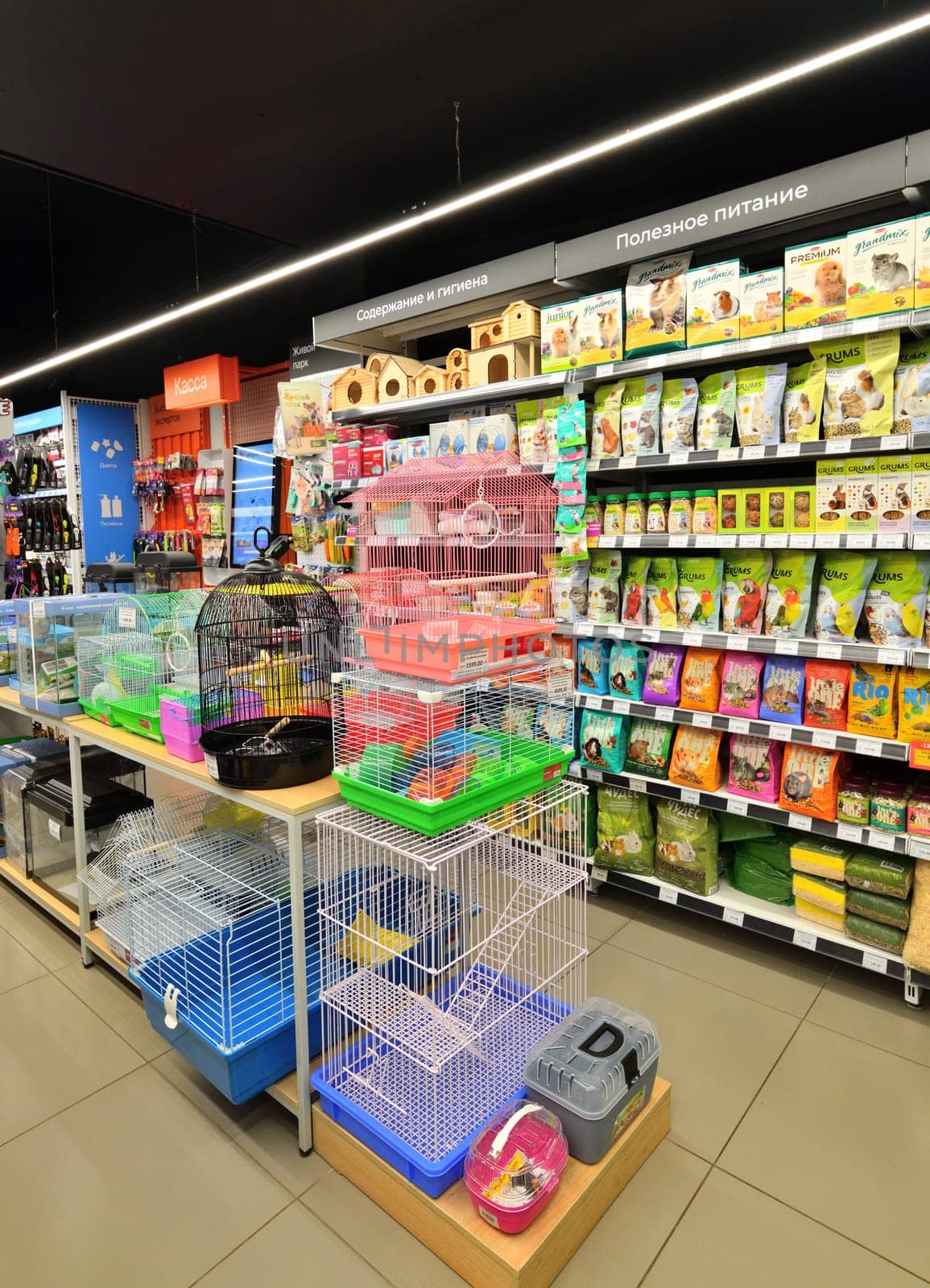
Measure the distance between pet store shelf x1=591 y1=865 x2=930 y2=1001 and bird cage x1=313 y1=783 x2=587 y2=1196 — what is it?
2.70 feet

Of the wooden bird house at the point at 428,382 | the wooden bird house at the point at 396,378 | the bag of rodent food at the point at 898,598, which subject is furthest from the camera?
the wooden bird house at the point at 396,378

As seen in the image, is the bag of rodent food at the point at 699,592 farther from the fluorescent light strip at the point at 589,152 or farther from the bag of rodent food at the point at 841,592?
the fluorescent light strip at the point at 589,152

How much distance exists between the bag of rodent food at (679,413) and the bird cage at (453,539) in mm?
711

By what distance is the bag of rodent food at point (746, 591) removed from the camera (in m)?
2.79

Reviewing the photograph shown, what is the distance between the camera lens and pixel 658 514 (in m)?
2.98

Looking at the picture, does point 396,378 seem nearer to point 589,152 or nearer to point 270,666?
point 589,152

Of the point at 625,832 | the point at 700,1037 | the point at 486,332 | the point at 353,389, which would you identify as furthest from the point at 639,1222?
the point at 353,389

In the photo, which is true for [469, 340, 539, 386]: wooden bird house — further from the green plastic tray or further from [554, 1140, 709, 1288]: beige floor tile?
[554, 1140, 709, 1288]: beige floor tile

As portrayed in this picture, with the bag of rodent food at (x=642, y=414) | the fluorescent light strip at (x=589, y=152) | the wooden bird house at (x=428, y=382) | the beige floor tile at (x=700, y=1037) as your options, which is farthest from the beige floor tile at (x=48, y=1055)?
the fluorescent light strip at (x=589, y=152)

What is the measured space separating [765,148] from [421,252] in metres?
2.47

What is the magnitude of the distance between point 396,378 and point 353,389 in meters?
0.37

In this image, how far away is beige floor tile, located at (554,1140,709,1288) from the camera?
1606 mm

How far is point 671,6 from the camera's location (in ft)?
11.0

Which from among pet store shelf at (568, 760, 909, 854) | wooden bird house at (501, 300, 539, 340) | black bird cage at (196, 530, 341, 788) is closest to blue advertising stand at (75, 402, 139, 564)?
wooden bird house at (501, 300, 539, 340)
